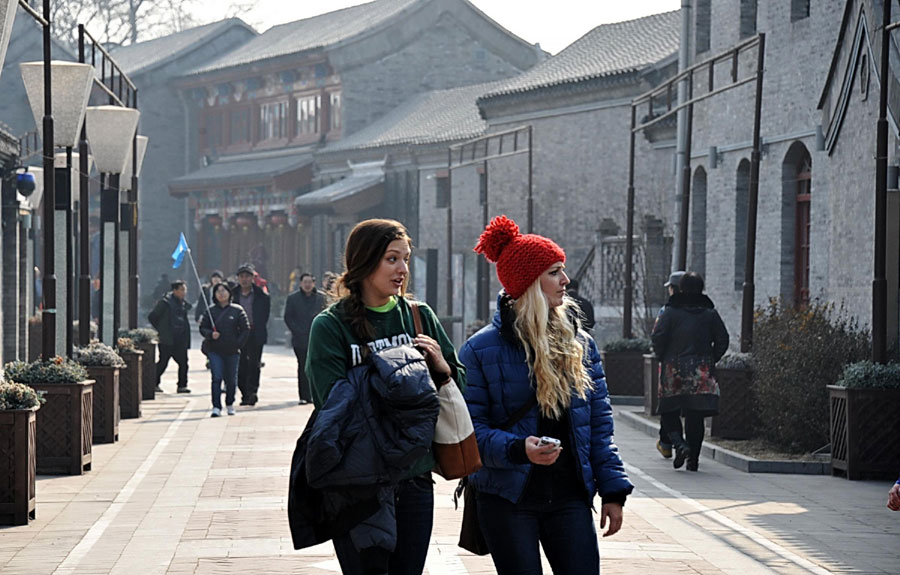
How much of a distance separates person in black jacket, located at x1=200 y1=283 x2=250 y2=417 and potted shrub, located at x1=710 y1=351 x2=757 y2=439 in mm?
6069

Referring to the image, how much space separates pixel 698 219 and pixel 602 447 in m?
23.2

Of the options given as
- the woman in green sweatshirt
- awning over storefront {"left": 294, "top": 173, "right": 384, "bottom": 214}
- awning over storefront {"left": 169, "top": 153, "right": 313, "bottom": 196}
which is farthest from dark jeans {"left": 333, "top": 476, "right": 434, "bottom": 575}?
awning over storefront {"left": 169, "top": 153, "right": 313, "bottom": 196}

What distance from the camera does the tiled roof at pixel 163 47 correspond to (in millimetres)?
59469

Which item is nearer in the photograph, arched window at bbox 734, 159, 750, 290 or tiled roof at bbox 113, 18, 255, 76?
arched window at bbox 734, 159, 750, 290

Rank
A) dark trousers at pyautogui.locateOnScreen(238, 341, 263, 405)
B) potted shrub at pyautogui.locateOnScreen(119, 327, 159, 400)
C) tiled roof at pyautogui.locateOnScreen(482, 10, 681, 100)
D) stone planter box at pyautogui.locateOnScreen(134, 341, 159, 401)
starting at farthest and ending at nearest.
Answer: tiled roof at pyautogui.locateOnScreen(482, 10, 681, 100)
stone planter box at pyautogui.locateOnScreen(134, 341, 159, 401)
dark trousers at pyautogui.locateOnScreen(238, 341, 263, 405)
potted shrub at pyautogui.locateOnScreen(119, 327, 159, 400)

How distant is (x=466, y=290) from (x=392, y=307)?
34.9 m

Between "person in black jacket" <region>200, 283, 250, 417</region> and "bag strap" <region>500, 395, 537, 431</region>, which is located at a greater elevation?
"bag strap" <region>500, 395, 537, 431</region>

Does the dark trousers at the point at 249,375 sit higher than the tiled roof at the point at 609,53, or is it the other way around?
the tiled roof at the point at 609,53

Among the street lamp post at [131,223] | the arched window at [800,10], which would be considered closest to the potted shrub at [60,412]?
the street lamp post at [131,223]

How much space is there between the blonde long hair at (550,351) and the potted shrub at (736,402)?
10.8 metres

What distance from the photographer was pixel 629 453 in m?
15.9

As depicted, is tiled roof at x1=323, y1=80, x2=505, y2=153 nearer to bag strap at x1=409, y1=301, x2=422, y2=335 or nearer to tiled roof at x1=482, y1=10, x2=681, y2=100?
tiled roof at x1=482, y1=10, x2=681, y2=100

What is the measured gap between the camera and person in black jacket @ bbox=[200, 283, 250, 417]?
1975cm

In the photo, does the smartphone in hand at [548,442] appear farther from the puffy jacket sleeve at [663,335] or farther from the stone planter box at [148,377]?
the stone planter box at [148,377]
